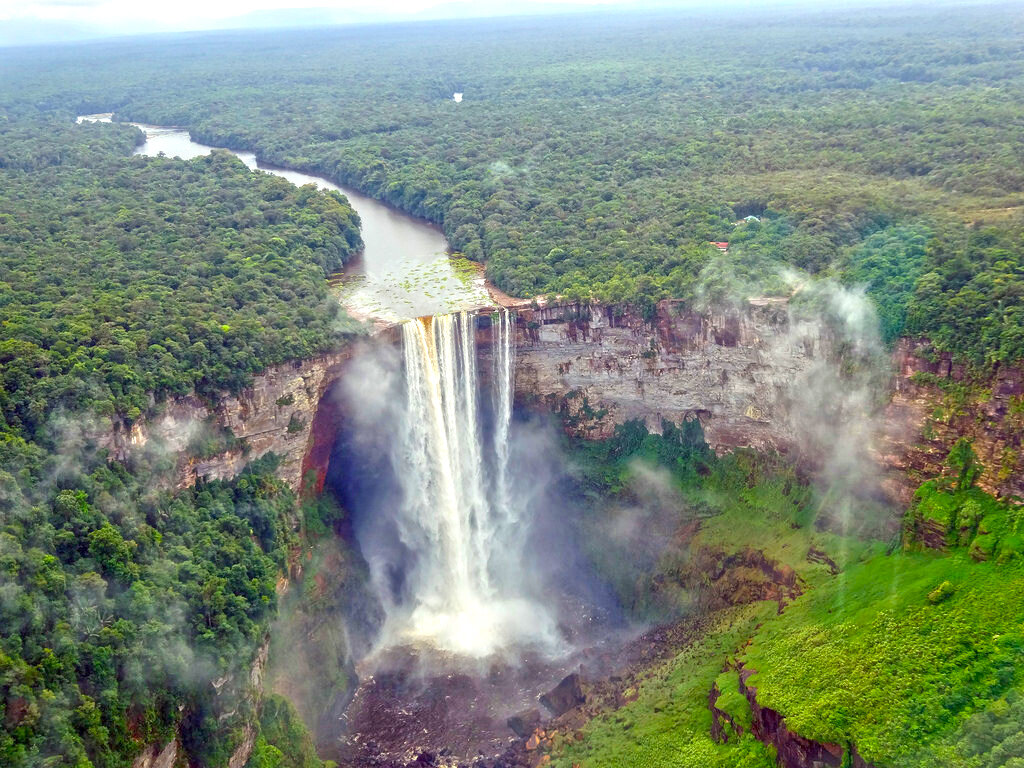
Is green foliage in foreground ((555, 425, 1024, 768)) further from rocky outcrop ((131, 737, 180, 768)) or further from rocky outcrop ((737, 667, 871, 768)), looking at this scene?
rocky outcrop ((131, 737, 180, 768))

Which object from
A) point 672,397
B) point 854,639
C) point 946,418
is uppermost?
point 946,418

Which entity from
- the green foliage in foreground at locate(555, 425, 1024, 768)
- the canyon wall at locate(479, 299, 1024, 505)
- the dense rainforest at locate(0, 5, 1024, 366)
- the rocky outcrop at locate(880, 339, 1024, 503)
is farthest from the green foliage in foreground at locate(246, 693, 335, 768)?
the rocky outcrop at locate(880, 339, 1024, 503)

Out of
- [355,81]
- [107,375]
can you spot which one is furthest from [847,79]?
[107,375]

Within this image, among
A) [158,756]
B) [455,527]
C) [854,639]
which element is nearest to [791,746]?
[854,639]

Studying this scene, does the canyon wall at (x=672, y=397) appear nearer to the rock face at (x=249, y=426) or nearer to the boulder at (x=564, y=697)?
the rock face at (x=249, y=426)

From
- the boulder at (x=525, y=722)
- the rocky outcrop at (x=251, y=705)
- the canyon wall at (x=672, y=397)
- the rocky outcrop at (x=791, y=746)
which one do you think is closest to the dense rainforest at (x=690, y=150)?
A: the canyon wall at (x=672, y=397)

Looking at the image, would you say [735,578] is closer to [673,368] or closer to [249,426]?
[673,368]
